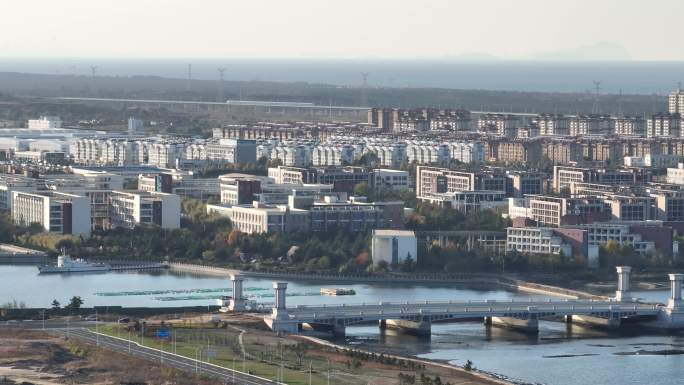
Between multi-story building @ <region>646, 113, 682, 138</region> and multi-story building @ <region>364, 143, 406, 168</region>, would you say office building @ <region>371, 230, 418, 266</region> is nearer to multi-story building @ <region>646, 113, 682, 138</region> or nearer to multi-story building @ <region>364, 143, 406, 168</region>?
multi-story building @ <region>364, 143, 406, 168</region>

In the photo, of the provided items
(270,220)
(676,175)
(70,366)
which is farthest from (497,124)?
(70,366)

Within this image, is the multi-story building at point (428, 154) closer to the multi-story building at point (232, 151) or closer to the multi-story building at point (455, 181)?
the multi-story building at point (232, 151)

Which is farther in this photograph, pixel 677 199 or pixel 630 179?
pixel 630 179

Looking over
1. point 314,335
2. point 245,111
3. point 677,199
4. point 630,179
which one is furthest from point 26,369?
point 245,111

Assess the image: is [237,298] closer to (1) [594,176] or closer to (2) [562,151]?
(1) [594,176]

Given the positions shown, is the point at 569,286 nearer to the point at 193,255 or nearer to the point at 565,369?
the point at 193,255

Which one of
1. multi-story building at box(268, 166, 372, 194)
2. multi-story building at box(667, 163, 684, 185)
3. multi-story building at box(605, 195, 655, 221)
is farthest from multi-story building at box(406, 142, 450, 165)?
multi-story building at box(605, 195, 655, 221)
